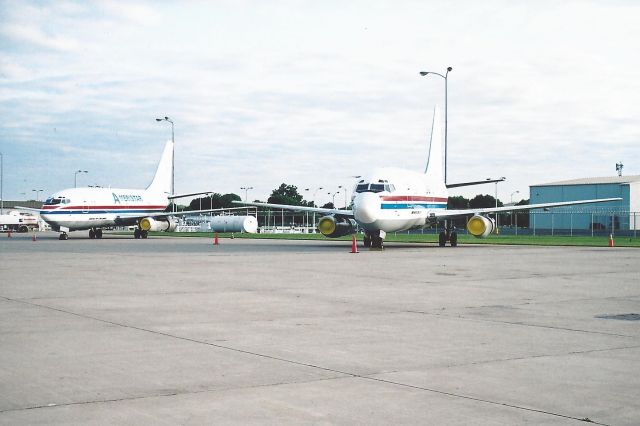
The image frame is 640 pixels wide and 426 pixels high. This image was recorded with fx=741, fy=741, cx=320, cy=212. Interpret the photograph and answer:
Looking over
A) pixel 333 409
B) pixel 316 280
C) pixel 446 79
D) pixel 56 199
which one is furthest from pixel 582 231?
pixel 333 409

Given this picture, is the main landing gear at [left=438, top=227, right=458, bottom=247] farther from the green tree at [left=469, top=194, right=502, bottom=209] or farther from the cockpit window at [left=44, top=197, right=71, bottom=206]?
the green tree at [left=469, top=194, right=502, bottom=209]

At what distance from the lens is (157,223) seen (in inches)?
2362

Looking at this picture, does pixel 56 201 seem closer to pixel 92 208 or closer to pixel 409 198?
pixel 92 208

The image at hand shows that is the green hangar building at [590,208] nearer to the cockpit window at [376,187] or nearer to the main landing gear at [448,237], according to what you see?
the main landing gear at [448,237]

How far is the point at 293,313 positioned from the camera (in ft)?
37.8

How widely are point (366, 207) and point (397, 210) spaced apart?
2.30 metres

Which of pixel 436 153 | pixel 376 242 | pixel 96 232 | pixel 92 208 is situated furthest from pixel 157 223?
pixel 376 242

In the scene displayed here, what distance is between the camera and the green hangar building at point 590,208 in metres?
82.9

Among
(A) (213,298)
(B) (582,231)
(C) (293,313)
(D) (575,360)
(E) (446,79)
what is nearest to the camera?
(D) (575,360)

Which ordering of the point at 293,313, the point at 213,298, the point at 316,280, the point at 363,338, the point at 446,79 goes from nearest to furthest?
1. the point at 363,338
2. the point at 293,313
3. the point at 213,298
4. the point at 316,280
5. the point at 446,79

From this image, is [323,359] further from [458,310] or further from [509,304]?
[509,304]

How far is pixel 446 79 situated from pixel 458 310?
140ft

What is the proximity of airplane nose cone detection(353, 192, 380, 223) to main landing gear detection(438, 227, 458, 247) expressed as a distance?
6502mm

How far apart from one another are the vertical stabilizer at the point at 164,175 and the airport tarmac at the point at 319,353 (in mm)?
50274
